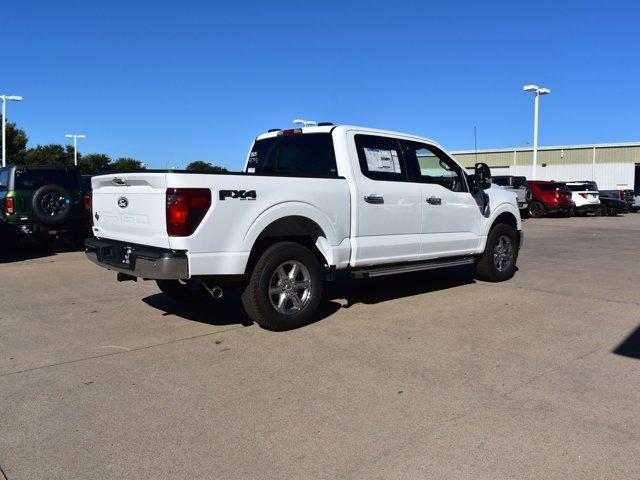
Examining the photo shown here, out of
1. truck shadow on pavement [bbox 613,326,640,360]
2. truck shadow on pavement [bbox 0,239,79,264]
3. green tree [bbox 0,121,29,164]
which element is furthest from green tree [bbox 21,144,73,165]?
truck shadow on pavement [bbox 613,326,640,360]

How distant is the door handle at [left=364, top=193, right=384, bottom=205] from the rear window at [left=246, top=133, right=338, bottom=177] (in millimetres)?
429

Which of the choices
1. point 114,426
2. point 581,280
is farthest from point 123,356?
point 581,280

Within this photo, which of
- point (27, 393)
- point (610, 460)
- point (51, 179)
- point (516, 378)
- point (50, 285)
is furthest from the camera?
point (51, 179)

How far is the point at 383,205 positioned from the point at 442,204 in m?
1.18

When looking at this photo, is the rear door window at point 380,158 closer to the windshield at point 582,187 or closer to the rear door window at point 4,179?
the rear door window at point 4,179

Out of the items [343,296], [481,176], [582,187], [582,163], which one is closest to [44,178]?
[343,296]

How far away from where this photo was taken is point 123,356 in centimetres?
504

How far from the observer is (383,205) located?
6.51 meters

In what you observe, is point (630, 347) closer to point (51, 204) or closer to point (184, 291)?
point (184, 291)

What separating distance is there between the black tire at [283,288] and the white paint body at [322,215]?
0.26 m

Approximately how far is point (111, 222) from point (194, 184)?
1461 mm

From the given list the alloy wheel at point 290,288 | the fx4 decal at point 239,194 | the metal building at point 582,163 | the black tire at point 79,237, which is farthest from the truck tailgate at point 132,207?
the metal building at point 582,163

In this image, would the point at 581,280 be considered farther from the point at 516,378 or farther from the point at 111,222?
the point at 111,222

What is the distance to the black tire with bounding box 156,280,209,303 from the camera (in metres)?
6.86
